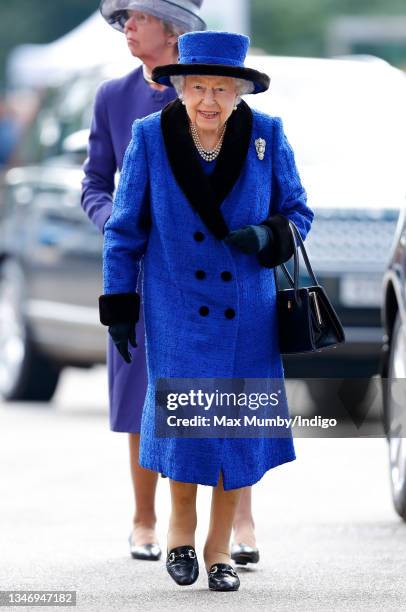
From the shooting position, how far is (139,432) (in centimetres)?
750

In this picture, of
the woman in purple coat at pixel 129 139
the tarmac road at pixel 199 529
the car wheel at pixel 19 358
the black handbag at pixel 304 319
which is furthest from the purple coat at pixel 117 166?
the car wheel at pixel 19 358

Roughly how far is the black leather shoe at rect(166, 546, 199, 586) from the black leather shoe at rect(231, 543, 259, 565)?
1.76ft

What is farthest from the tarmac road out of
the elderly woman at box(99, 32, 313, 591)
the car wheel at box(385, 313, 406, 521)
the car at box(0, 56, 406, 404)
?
the car at box(0, 56, 406, 404)

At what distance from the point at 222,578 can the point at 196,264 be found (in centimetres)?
96

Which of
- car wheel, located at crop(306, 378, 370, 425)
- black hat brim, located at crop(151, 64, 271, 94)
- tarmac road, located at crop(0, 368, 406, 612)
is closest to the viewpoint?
black hat brim, located at crop(151, 64, 271, 94)

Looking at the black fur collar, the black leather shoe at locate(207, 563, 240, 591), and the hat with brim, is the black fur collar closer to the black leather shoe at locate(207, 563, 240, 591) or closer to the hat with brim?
the hat with brim

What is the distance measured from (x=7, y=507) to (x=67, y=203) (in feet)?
13.7

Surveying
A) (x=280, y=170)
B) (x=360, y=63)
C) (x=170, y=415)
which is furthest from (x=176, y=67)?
Answer: (x=360, y=63)

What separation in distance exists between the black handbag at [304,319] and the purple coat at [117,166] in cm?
87

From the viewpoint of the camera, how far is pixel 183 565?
22.0 feet

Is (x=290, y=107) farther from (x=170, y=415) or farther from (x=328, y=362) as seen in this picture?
(x=170, y=415)

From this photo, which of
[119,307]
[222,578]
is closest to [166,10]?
[119,307]

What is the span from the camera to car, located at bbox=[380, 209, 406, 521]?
8.20 meters

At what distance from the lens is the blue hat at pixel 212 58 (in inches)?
257
